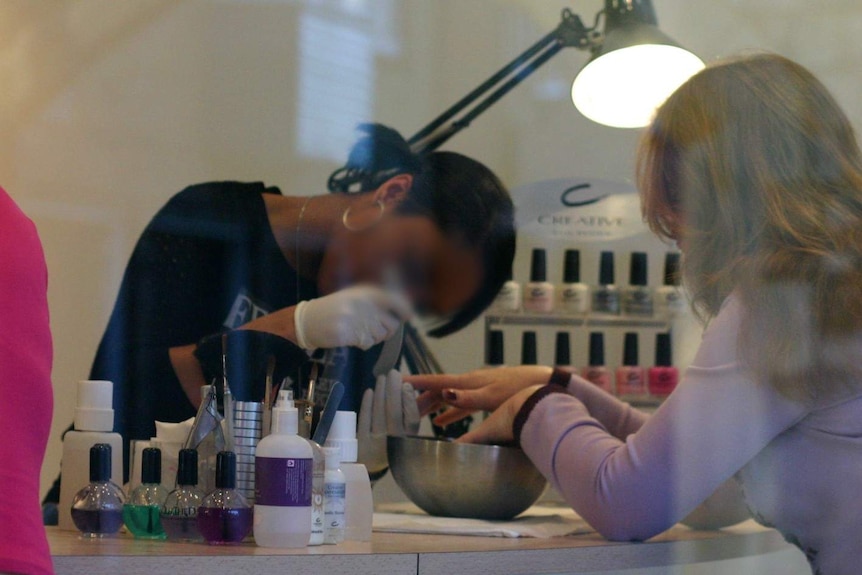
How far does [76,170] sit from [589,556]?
0.73 meters

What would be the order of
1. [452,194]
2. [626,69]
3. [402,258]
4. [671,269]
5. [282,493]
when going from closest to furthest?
[282,493]
[402,258]
[452,194]
[626,69]
[671,269]

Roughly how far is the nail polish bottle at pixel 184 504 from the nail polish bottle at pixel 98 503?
0.05 metres

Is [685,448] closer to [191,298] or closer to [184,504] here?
[184,504]

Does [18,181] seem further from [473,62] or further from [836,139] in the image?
[836,139]

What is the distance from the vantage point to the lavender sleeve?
0.94 meters

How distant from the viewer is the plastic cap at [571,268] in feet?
5.56

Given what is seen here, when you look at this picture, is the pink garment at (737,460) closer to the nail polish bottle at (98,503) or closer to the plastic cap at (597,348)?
the nail polish bottle at (98,503)

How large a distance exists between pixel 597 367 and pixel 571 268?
7.0 inches

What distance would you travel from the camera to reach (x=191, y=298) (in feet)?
3.74

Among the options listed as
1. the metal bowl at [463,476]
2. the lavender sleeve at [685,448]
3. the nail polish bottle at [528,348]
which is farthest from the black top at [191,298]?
the nail polish bottle at [528,348]

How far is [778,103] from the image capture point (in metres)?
1.02

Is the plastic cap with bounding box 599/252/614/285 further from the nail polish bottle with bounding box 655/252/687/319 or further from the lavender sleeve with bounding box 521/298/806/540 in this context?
the lavender sleeve with bounding box 521/298/806/540

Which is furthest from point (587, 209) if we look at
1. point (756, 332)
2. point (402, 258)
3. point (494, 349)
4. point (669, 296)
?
point (756, 332)

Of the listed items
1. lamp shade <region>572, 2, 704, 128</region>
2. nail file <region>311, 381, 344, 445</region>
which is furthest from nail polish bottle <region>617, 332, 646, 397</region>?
nail file <region>311, 381, 344, 445</region>
